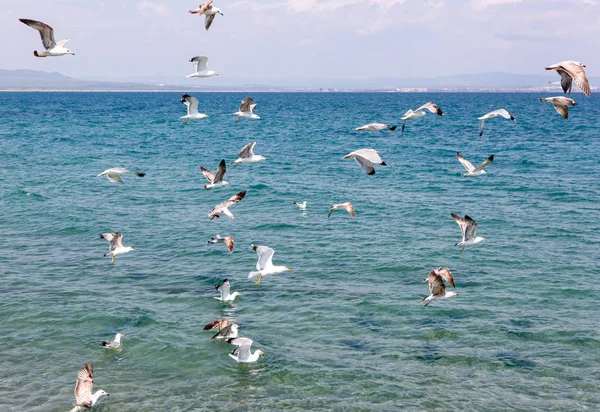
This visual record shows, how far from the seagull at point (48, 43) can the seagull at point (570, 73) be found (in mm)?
11582

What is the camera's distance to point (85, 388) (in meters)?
12.4

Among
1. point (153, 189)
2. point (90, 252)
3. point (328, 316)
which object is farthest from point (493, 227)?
point (153, 189)

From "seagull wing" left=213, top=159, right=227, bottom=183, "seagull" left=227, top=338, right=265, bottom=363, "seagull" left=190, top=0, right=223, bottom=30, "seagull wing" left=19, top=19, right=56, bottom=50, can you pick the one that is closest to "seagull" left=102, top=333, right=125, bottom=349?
"seagull" left=227, top=338, right=265, bottom=363

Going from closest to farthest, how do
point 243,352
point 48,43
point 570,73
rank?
point 570,73
point 243,352
point 48,43

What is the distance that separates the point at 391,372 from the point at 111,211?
19214 millimetres

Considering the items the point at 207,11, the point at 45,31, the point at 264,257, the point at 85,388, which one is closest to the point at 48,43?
the point at 45,31

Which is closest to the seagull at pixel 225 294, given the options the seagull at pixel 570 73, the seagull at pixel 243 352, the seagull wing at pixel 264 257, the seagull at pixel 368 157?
the seagull wing at pixel 264 257

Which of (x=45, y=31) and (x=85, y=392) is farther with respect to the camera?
(x=45, y=31)

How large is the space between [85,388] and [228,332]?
376cm

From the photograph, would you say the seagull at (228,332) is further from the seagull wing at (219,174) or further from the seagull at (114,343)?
the seagull wing at (219,174)

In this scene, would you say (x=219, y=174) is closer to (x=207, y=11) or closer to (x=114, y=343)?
(x=207, y=11)

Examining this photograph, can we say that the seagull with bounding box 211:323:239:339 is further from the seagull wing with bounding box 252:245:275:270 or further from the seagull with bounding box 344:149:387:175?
the seagull with bounding box 344:149:387:175

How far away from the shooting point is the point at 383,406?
41.9 ft

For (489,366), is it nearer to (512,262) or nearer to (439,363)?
(439,363)
